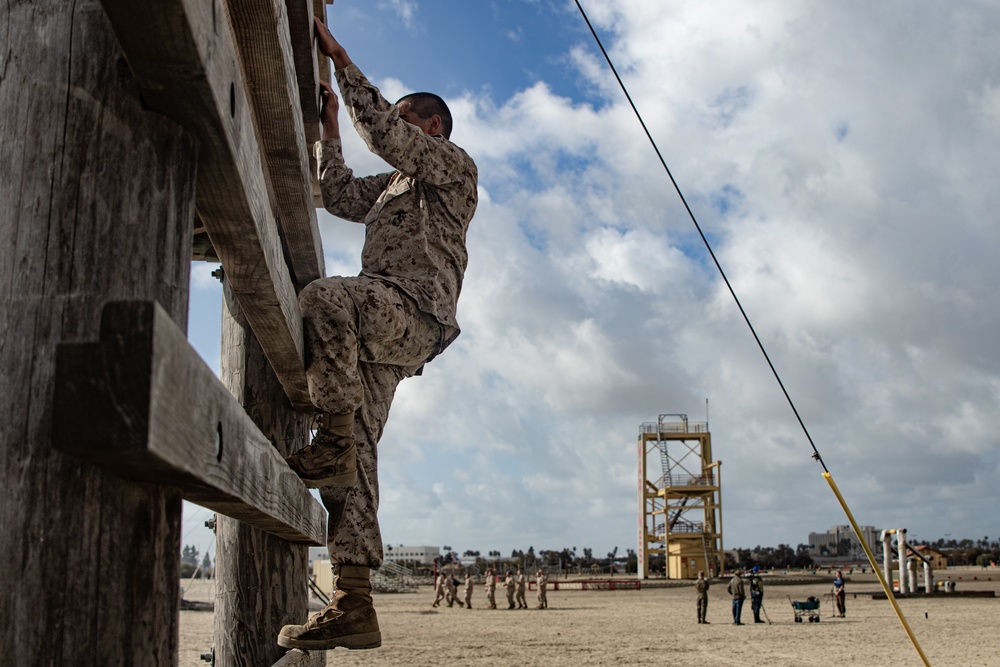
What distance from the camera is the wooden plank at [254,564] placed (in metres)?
3.30

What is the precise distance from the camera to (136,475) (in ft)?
3.73

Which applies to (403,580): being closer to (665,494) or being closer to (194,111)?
(665,494)

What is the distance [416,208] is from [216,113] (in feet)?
5.96

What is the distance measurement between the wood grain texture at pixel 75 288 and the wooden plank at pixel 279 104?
502mm

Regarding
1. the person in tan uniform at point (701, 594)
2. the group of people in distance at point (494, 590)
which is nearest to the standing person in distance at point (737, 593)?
the person in tan uniform at point (701, 594)

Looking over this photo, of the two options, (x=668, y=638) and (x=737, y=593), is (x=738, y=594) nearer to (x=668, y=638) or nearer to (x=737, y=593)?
(x=737, y=593)

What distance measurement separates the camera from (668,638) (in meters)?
16.0

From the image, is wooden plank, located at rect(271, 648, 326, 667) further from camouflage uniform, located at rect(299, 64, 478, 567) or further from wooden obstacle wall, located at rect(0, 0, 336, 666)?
wooden obstacle wall, located at rect(0, 0, 336, 666)

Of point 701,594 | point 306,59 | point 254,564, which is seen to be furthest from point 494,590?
point 306,59

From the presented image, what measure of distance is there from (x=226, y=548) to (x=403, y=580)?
150ft

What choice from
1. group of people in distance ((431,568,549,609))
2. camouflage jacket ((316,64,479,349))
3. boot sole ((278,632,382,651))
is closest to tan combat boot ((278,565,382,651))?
boot sole ((278,632,382,651))

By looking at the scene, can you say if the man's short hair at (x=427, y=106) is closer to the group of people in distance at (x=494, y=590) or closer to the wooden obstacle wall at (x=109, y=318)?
the wooden obstacle wall at (x=109, y=318)

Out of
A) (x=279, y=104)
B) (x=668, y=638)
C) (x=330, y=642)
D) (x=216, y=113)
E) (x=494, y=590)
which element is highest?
(x=279, y=104)

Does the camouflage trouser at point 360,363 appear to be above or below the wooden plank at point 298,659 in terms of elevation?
above
